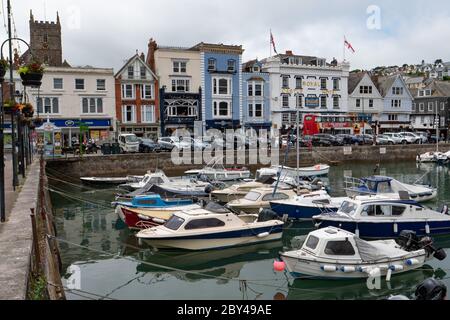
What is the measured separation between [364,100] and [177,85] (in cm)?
3148

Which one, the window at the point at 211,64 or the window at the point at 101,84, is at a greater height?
the window at the point at 211,64

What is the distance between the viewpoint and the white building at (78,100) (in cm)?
5525

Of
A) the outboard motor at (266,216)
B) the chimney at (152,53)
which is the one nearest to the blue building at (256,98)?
the chimney at (152,53)

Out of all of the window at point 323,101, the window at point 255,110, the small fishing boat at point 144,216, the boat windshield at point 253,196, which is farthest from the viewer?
the window at point 323,101

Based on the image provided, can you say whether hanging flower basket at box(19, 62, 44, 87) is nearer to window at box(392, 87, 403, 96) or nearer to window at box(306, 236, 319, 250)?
window at box(306, 236, 319, 250)

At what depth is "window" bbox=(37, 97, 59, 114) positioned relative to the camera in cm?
5484

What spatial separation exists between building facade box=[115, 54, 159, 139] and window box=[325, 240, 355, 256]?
45778 mm

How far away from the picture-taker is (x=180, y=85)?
61281 mm

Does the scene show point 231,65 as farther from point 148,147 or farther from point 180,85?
point 148,147

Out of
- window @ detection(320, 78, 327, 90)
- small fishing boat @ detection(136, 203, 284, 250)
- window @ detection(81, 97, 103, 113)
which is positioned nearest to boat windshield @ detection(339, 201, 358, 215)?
small fishing boat @ detection(136, 203, 284, 250)

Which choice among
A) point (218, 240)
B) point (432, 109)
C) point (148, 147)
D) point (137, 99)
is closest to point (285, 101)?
point (137, 99)

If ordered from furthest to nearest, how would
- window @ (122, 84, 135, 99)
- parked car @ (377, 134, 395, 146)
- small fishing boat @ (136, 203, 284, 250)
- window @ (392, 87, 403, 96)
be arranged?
window @ (392, 87, 403, 96) → parked car @ (377, 134, 395, 146) → window @ (122, 84, 135, 99) → small fishing boat @ (136, 203, 284, 250)

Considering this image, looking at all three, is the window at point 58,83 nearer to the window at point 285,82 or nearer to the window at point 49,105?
the window at point 49,105

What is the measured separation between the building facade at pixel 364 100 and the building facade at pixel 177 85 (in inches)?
1025
